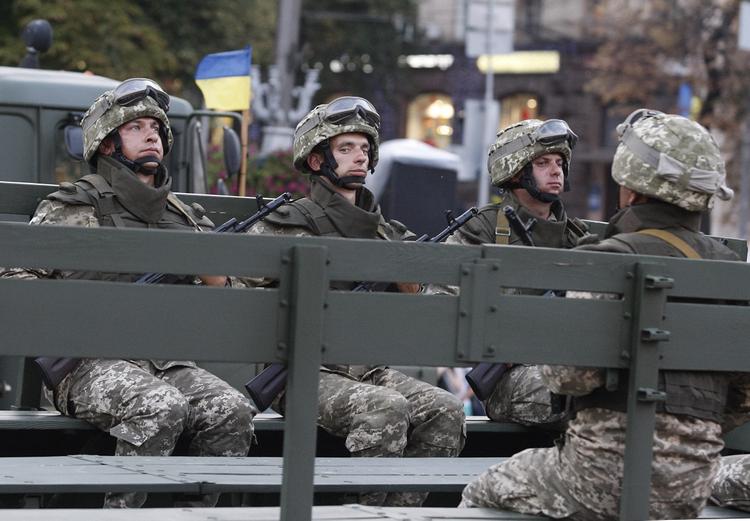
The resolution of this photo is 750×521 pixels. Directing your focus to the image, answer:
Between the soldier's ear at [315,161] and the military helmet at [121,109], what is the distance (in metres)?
0.67

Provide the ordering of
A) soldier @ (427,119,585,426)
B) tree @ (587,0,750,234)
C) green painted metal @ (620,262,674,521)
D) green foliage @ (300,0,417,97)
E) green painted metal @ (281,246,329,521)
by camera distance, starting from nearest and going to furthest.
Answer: green painted metal @ (281,246,329,521) < green painted metal @ (620,262,674,521) < soldier @ (427,119,585,426) < tree @ (587,0,750,234) < green foliage @ (300,0,417,97)

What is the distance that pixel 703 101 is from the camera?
3275 centimetres

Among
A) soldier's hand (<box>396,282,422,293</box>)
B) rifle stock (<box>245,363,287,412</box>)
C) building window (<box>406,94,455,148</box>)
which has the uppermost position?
soldier's hand (<box>396,282,422,293</box>)

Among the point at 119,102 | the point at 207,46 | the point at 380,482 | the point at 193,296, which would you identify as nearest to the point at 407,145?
the point at 119,102

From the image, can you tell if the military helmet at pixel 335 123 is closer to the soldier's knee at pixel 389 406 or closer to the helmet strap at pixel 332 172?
the helmet strap at pixel 332 172

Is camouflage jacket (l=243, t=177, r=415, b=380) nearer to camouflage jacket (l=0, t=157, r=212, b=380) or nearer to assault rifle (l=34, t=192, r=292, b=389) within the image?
assault rifle (l=34, t=192, r=292, b=389)

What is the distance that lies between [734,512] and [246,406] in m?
1.86

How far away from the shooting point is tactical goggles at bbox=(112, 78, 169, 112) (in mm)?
6496

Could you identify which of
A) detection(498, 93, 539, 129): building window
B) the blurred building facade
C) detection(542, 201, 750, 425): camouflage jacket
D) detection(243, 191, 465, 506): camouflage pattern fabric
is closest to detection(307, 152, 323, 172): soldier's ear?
detection(243, 191, 465, 506): camouflage pattern fabric

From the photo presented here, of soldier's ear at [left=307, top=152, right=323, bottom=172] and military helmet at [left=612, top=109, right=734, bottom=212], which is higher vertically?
military helmet at [left=612, top=109, right=734, bottom=212]

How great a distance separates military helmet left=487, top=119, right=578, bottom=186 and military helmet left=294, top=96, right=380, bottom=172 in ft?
2.01

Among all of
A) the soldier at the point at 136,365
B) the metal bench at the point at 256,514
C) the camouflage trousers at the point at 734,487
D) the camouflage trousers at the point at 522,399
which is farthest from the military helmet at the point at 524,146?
the metal bench at the point at 256,514

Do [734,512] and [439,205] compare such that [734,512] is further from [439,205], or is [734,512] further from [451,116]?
[451,116]

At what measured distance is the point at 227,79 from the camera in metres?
11.6
